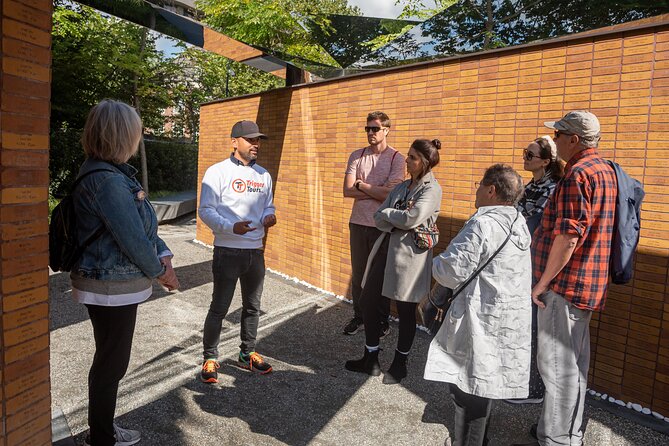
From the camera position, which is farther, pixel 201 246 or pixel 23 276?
pixel 201 246

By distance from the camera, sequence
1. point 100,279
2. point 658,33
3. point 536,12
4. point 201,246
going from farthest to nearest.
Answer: point 201,246 → point 536,12 → point 658,33 → point 100,279

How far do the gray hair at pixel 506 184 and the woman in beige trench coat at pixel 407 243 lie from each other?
988 mm

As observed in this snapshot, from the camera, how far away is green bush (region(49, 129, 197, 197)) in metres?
16.2

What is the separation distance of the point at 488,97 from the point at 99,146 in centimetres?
351

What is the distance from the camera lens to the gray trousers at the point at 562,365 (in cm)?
265

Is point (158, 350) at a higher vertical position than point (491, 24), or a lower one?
lower

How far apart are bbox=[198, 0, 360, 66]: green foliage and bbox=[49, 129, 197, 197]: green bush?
19.6 feet

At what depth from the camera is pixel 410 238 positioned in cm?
356

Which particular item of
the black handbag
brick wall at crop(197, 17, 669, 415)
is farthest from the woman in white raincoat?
brick wall at crop(197, 17, 669, 415)

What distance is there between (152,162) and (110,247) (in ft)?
63.0

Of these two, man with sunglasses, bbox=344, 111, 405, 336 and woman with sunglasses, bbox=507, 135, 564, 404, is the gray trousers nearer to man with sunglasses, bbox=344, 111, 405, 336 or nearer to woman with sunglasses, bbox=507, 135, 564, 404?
woman with sunglasses, bbox=507, 135, 564, 404

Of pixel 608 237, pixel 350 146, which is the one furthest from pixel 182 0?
pixel 608 237

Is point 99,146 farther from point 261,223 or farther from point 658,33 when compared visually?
point 658,33

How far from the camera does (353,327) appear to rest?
16.2ft
